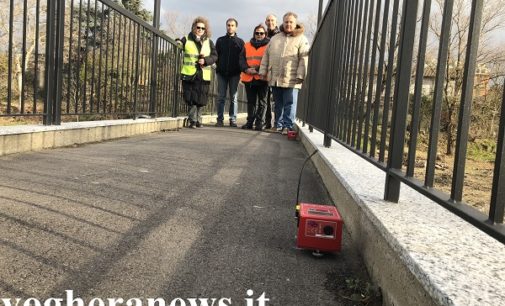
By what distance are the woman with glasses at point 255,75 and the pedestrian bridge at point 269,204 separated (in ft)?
13.6

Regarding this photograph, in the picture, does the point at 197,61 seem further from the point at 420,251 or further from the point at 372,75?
the point at 420,251

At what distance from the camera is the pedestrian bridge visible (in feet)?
4.46

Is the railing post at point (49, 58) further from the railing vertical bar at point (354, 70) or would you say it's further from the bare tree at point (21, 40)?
the railing vertical bar at point (354, 70)

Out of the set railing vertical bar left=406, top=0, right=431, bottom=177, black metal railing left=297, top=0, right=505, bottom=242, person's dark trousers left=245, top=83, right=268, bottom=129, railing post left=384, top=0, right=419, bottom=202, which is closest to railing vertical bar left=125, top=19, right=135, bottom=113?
person's dark trousers left=245, top=83, right=268, bottom=129

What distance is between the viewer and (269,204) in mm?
2746

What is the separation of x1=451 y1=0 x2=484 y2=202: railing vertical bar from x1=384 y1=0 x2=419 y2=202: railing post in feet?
1.99

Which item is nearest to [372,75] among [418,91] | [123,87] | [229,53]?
[418,91]

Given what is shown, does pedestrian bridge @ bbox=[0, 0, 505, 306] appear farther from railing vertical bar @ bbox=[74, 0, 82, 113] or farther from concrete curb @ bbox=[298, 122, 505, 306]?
railing vertical bar @ bbox=[74, 0, 82, 113]

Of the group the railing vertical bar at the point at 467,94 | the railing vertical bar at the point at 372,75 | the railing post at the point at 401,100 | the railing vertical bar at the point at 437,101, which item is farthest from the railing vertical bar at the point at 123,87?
the railing vertical bar at the point at 467,94

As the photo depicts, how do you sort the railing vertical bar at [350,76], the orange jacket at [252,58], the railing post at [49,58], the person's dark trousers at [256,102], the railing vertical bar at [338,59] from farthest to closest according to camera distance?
the person's dark trousers at [256,102] → the orange jacket at [252,58] → the railing post at [49,58] → the railing vertical bar at [338,59] → the railing vertical bar at [350,76]

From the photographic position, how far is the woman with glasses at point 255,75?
8.59 m

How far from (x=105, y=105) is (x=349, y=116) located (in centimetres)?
350

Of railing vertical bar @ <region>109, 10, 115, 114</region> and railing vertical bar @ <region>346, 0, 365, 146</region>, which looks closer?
railing vertical bar @ <region>346, 0, 365, 146</region>

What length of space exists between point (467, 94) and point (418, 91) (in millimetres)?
520
